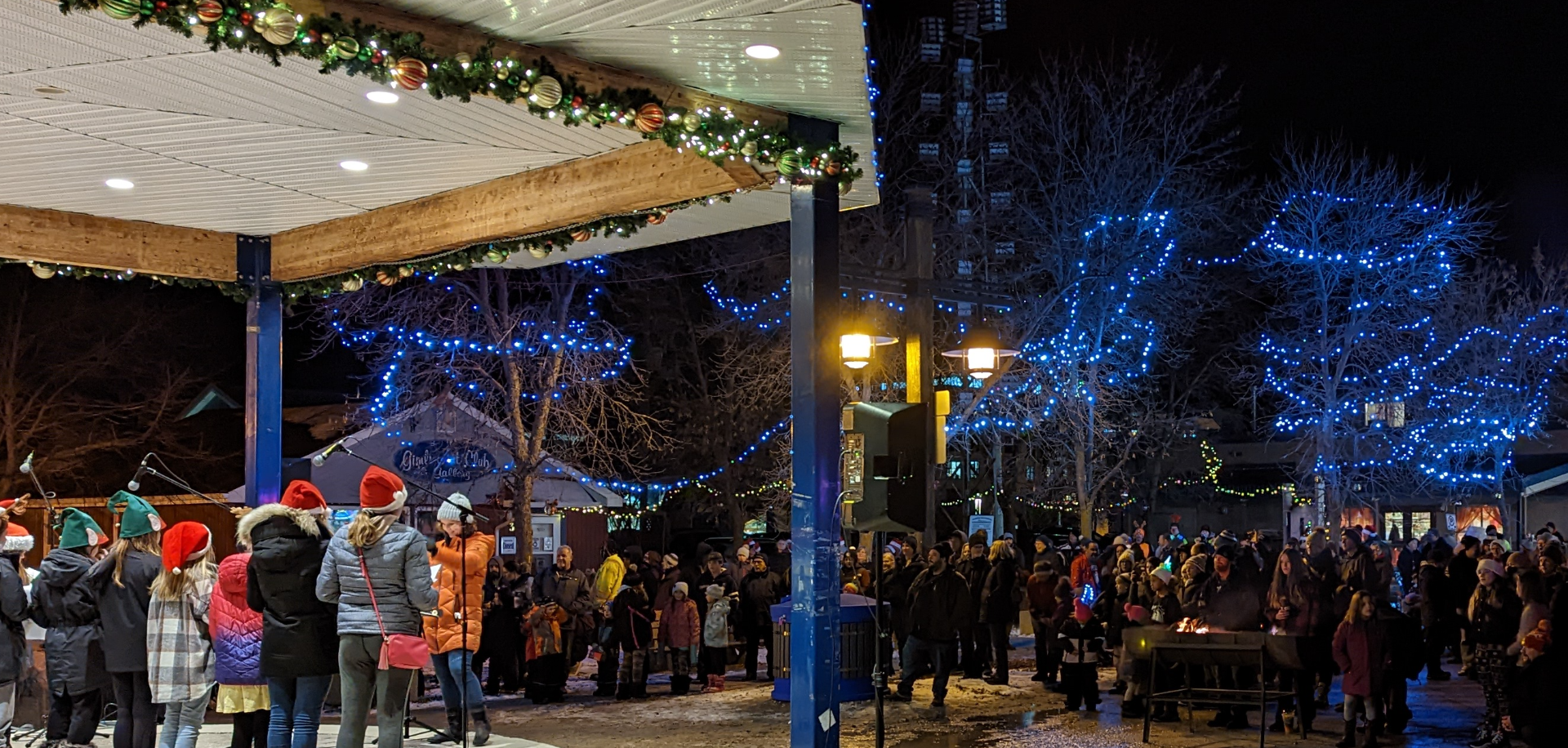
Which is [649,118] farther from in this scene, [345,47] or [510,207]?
[510,207]

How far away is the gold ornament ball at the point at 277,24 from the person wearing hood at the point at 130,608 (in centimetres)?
348

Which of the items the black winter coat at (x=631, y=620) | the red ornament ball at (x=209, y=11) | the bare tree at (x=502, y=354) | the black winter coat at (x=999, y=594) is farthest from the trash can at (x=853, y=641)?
the bare tree at (x=502, y=354)

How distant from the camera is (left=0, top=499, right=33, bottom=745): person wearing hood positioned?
8453mm

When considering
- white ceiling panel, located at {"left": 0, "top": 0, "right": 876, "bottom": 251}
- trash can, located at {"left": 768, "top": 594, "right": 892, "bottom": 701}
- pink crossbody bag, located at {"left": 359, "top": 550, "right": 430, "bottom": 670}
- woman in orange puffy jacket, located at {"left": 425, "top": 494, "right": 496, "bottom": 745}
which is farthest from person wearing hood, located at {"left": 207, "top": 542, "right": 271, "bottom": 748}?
trash can, located at {"left": 768, "top": 594, "right": 892, "bottom": 701}

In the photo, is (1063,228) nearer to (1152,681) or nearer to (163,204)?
(1152,681)

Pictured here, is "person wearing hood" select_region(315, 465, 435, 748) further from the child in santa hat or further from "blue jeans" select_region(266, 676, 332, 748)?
the child in santa hat

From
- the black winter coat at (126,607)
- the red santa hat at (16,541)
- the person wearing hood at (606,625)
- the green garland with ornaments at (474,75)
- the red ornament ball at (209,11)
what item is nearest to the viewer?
the red ornament ball at (209,11)

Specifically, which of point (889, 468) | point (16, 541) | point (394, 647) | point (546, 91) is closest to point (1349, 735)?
point (889, 468)

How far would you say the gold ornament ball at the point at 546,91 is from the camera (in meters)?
7.74

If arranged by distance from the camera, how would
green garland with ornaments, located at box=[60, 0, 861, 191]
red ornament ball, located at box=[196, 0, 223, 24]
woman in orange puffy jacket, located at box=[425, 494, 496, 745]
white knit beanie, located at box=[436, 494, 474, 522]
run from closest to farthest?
red ornament ball, located at box=[196, 0, 223, 24], green garland with ornaments, located at box=[60, 0, 861, 191], white knit beanie, located at box=[436, 494, 474, 522], woman in orange puffy jacket, located at box=[425, 494, 496, 745]

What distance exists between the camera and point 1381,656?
11.3 meters

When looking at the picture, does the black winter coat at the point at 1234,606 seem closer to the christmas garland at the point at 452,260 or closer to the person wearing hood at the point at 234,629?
the christmas garland at the point at 452,260

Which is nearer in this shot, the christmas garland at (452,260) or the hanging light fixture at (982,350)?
the christmas garland at (452,260)

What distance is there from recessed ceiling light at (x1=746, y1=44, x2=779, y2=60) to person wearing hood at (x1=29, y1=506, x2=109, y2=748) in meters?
5.31
